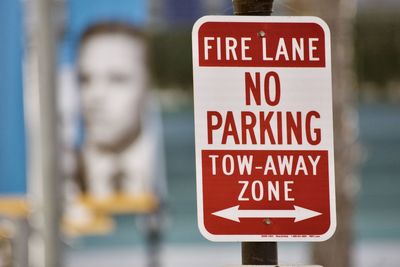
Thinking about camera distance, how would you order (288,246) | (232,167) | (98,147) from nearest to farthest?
(232,167) → (98,147) → (288,246)

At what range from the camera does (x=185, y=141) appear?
24.6 m

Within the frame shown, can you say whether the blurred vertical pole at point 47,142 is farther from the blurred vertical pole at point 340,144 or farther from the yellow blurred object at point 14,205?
the blurred vertical pole at point 340,144

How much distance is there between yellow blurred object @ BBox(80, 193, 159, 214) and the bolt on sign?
9.70 m

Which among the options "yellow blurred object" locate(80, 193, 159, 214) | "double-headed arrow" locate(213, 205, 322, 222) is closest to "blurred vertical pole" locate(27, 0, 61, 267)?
"yellow blurred object" locate(80, 193, 159, 214)

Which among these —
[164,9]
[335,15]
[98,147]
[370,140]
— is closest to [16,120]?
[98,147]

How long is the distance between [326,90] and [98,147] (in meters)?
9.98

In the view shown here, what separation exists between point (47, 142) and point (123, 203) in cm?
469

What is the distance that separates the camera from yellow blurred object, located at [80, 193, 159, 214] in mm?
13602

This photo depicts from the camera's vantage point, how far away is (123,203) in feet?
44.8

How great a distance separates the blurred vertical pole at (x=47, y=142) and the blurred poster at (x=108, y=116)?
4250 millimetres

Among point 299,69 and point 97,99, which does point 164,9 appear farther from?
point 299,69

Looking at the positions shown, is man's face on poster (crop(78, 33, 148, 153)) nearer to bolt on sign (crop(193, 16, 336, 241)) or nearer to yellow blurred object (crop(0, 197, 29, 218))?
yellow blurred object (crop(0, 197, 29, 218))

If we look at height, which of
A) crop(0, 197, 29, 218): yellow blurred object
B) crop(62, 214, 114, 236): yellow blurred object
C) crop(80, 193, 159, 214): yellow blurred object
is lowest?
crop(62, 214, 114, 236): yellow blurred object

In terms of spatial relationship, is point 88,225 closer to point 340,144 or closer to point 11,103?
point 11,103
